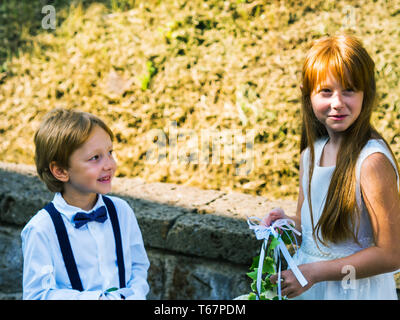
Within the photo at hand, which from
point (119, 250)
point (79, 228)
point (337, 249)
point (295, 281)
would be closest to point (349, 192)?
point (337, 249)

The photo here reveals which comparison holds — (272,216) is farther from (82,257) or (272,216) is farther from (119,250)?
(82,257)

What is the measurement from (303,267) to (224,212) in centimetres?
118

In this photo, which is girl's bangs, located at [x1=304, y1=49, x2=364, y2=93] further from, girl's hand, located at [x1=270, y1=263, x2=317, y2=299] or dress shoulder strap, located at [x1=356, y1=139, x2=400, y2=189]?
girl's hand, located at [x1=270, y1=263, x2=317, y2=299]

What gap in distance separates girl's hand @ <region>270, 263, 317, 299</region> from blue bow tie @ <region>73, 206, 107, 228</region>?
78 centimetres

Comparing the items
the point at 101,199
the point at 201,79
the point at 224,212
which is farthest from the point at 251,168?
the point at 101,199

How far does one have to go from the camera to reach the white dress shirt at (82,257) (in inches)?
71.8

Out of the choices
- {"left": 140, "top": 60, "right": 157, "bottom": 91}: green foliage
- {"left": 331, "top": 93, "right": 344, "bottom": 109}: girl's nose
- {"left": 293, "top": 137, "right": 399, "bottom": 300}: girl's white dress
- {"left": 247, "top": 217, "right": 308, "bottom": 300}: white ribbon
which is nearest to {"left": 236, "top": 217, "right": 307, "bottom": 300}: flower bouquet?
{"left": 247, "top": 217, "right": 308, "bottom": 300}: white ribbon

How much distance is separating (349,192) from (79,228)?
1090 millimetres

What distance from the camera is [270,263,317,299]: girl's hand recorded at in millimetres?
1758

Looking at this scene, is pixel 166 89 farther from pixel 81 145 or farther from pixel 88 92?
pixel 81 145

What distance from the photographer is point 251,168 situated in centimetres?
342

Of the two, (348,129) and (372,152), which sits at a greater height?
(348,129)

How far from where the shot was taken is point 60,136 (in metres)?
1.97

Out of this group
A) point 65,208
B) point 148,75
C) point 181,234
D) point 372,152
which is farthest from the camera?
point 148,75
